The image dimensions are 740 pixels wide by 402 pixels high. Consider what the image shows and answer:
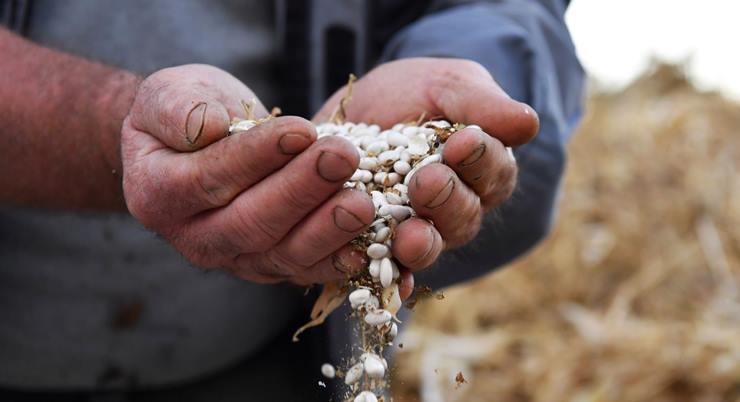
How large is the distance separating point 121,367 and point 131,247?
128 millimetres

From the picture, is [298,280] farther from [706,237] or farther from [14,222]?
[706,237]

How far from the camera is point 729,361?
175 centimetres

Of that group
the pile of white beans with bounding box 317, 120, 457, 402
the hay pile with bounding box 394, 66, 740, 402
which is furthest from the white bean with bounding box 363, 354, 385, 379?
the hay pile with bounding box 394, 66, 740, 402

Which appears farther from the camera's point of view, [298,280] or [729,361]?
[729,361]

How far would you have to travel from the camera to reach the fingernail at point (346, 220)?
572 millimetres

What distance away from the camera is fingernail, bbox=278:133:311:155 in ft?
1.82

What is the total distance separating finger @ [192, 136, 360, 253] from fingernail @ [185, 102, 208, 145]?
0.05 metres

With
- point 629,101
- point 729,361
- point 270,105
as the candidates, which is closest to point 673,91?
point 629,101

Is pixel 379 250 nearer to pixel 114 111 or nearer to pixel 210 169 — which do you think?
pixel 210 169

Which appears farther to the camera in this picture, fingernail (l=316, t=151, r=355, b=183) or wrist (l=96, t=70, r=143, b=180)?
wrist (l=96, t=70, r=143, b=180)

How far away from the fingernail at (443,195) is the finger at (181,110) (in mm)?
149

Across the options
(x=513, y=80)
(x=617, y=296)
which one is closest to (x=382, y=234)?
(x=513, y=80)

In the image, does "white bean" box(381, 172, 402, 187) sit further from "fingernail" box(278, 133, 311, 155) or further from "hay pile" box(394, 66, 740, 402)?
"hay pile" box(394, 66, 740, 402)

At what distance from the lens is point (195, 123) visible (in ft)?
1.95
